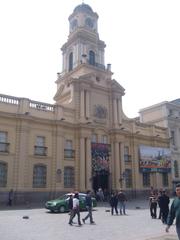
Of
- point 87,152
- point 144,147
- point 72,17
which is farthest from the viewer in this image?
point 72,17

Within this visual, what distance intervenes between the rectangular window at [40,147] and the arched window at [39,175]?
1311mm

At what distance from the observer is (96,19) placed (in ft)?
147

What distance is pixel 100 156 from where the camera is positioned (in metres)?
35.1

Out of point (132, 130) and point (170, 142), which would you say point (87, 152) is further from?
point (170, 142)

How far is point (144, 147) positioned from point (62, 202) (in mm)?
21177

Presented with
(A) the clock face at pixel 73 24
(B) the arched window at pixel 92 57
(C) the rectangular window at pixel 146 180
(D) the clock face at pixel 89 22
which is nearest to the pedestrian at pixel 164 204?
(C) the rectangular window at pixel 146 180

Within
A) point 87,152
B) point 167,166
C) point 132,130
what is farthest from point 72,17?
point 167,166

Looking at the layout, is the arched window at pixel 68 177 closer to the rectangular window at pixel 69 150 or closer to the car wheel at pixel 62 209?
the rectangular window at pixel 69 150

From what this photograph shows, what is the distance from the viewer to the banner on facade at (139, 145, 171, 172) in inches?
1550

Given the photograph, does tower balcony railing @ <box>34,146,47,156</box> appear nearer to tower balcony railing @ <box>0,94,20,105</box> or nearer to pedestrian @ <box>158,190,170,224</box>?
tower balcony railing @ <box>0,94,20,105</box>

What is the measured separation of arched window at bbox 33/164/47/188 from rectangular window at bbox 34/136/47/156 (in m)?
1.31

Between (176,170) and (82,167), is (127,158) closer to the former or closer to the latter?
(82,167)

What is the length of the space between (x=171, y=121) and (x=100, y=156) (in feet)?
54.2

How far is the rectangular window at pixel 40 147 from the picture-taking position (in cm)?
3053
